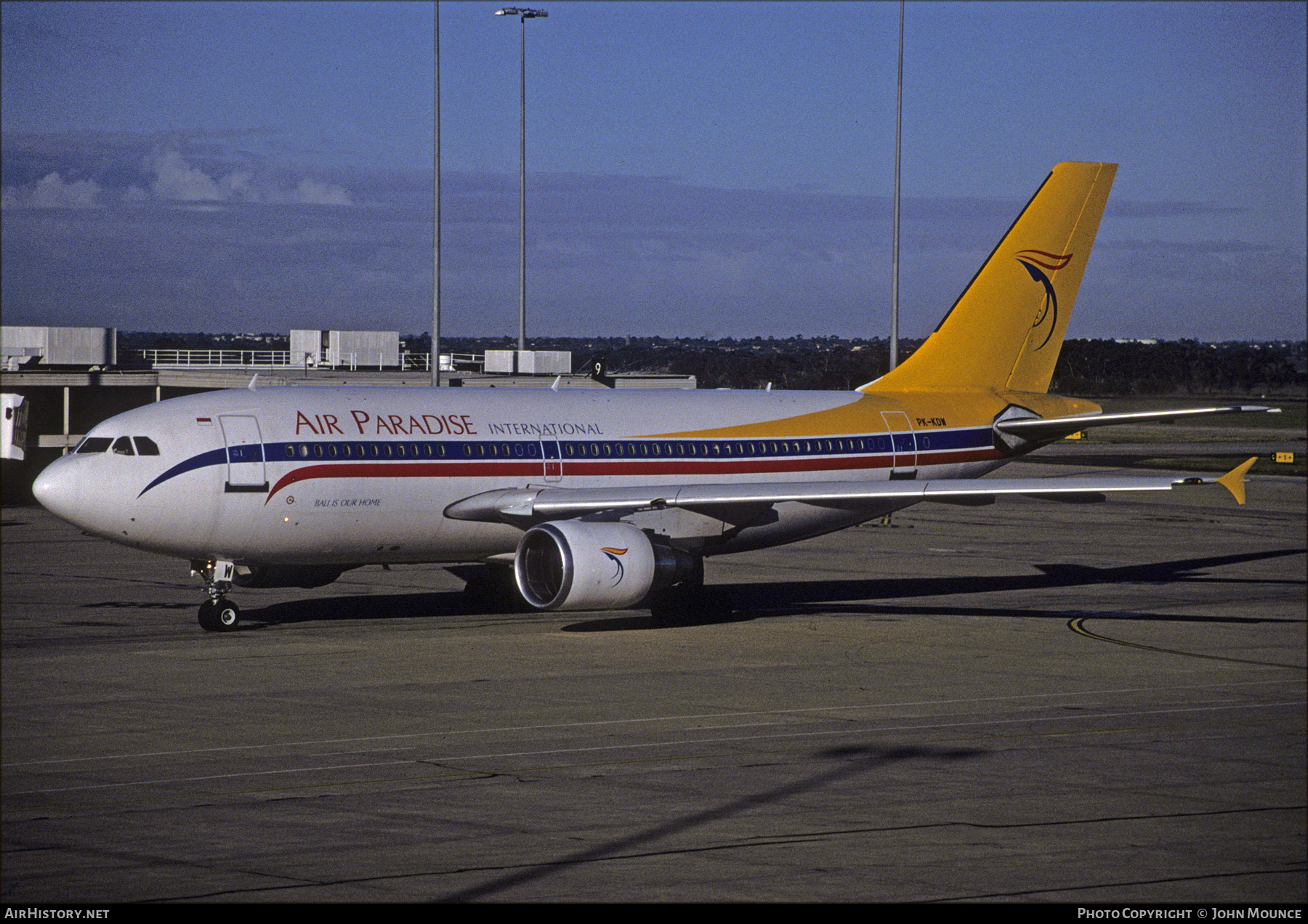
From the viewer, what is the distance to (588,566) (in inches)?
1055

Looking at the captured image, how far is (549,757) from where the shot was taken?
59.7 ft

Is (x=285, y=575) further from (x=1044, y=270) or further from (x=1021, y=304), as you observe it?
(x=1044, y=270)

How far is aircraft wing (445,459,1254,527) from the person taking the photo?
28.9 m

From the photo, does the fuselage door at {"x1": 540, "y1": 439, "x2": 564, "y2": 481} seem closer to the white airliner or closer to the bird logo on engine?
the white airliner

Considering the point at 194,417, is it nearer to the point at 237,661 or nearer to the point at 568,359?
the point at 237,661

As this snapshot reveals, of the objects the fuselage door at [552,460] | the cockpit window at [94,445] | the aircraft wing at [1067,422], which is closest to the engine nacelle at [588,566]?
the fuselage door at [552,460]

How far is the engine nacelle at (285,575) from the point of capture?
28875 millimetres

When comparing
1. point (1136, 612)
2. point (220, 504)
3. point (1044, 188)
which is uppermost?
point (1044, 188)

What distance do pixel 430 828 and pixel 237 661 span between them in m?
10.8

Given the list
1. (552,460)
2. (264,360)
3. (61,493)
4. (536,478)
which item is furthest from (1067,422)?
(264,360)

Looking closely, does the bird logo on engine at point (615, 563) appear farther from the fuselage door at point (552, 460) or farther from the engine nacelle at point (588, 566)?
the fuselage door at point (552, 460)

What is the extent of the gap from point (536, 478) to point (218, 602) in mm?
6459

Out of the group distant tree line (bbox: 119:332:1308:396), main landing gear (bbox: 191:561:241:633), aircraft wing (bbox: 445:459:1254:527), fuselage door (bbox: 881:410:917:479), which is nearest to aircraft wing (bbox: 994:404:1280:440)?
fuselage door (bbox: 881:410:917:479)

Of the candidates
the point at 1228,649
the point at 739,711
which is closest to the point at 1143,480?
the point at 1228,649
